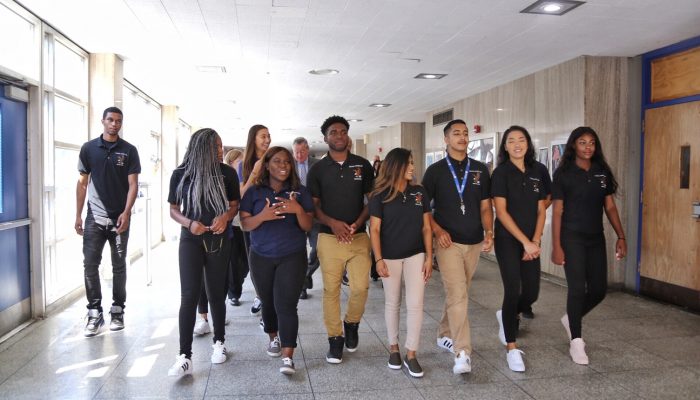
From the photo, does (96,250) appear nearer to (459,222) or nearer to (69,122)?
(69,122)

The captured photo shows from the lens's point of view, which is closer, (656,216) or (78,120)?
(656,216)

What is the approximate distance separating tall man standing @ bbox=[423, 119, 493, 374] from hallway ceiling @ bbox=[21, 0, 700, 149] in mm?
1817

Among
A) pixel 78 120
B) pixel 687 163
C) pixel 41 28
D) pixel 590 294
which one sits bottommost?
pixel 590 294

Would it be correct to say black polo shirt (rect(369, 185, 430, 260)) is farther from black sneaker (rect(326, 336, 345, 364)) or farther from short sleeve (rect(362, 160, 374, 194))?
black sneaker (rect(326, 336, 345, 364))

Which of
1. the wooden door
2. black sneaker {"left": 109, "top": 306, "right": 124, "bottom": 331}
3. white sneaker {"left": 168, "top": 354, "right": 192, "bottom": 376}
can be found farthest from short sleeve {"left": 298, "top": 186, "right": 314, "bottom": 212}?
the wooden door

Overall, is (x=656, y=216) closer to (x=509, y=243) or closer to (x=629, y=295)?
(x=629, y=295)

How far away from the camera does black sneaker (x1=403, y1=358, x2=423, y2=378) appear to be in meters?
3.40

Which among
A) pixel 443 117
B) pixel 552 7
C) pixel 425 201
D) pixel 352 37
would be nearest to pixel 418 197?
pixel 425 201

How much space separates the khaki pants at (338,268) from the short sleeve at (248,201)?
56 cm

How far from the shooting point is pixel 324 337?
14.1 feet

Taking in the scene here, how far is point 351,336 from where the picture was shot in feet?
12.7

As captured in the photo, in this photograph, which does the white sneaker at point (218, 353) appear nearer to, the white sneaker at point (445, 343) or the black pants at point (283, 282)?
the black pants at point (283, 282)

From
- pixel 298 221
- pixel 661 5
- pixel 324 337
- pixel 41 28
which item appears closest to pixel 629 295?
pixel 661 5

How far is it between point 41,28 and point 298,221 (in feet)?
12.2
